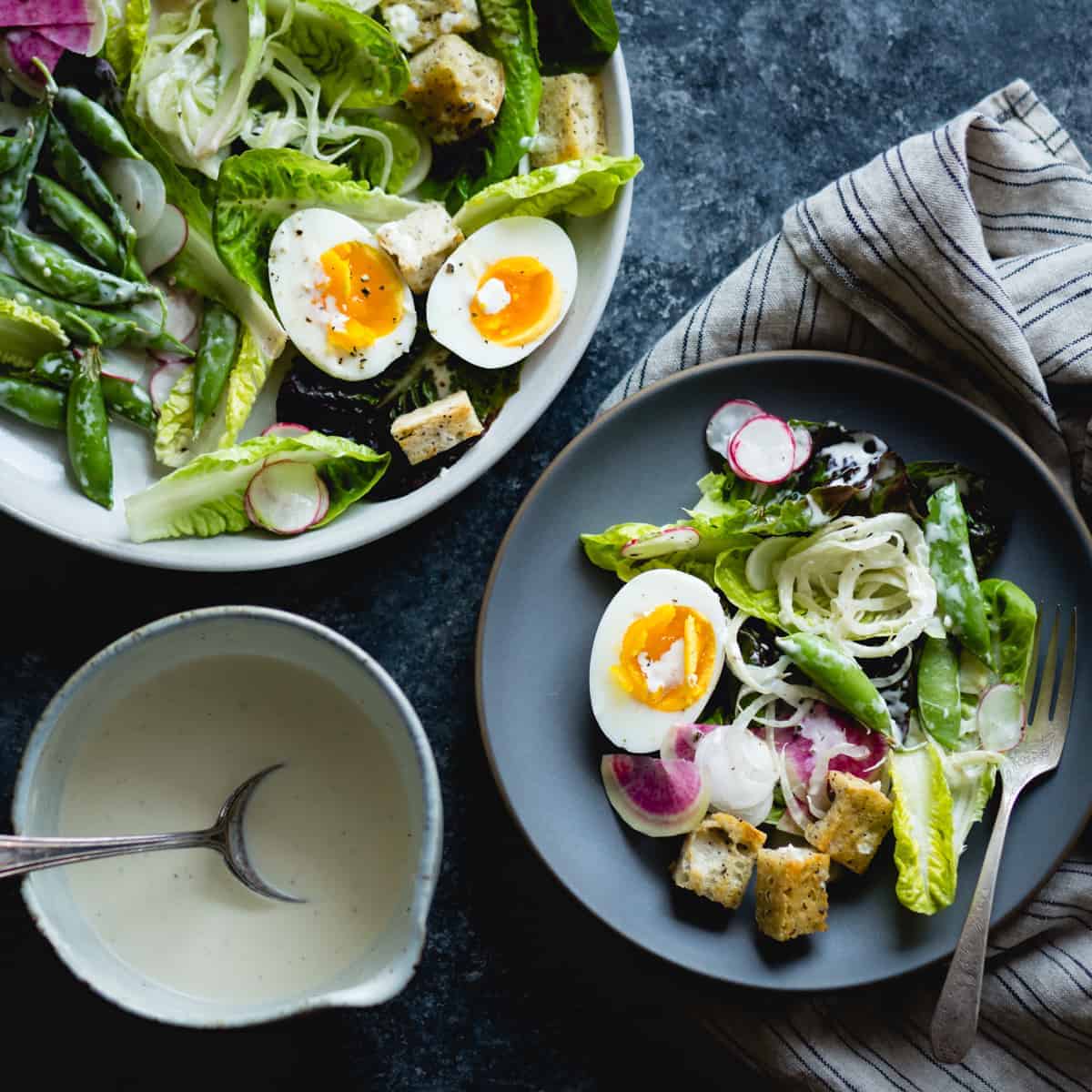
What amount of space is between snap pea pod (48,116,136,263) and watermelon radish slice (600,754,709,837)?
1179mm

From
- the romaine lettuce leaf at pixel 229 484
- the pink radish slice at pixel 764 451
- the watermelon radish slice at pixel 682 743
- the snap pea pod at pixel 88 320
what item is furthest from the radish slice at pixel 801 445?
the snap pea pod at pixel 88 320

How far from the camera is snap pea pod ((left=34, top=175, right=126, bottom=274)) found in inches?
77.4

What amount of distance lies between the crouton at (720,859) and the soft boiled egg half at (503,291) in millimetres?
840

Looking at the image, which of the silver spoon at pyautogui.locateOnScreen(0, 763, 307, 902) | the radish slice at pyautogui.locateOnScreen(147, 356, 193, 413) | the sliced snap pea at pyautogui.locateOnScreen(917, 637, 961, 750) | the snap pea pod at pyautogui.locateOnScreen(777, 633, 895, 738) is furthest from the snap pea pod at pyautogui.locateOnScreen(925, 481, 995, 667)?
the radish slice at pyautogui.locateOnScreen(147, 356, 193, 413)

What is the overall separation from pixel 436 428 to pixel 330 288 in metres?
0.30

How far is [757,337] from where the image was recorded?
2.12m

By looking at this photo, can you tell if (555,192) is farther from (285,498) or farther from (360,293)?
(285,498)

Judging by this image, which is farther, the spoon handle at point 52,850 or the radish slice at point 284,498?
the radish slice at point 284,498

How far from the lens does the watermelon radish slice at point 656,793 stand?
1.95 m

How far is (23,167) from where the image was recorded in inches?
76.1

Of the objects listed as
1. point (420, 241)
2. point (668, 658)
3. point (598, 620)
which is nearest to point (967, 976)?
point (668, 658)

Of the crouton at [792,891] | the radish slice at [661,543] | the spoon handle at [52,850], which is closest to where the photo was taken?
the spoon handle at [52,850]

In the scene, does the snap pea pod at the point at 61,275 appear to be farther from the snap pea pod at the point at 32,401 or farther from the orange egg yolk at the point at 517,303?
the orange egg yolk at the point at 517,303

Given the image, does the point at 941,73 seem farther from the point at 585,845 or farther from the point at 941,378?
the point at 585,845
